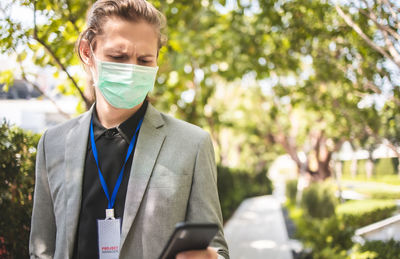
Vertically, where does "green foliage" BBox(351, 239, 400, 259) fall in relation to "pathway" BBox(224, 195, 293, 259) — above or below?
above

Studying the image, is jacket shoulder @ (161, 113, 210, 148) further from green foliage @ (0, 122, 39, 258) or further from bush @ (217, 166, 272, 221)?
bush @ (217, 166, 272, 221)

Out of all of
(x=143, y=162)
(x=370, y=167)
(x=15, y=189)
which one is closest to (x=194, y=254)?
(x=143, y=162)

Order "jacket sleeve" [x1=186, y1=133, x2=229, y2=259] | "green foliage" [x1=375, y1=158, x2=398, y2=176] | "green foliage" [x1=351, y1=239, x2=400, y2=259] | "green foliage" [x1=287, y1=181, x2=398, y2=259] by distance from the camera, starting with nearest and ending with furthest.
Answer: "jacket sleeve" [x1=186, y1=133, x2=229, y2=259]
"green foliage" [x1=351, y1=239, x2=400, y2=259]
"green foliage" [x1=375, y1=158, x2=398, y2=176]
"green foliage" [x1=287, y1=181, x2=398, y2=259]

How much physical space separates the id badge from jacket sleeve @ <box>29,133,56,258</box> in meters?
0.33

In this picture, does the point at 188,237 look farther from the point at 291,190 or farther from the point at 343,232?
the point at 291,190

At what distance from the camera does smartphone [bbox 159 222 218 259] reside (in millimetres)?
1050

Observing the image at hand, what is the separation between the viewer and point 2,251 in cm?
280

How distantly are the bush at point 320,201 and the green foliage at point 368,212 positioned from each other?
5.80 feet

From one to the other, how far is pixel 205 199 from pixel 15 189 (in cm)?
219

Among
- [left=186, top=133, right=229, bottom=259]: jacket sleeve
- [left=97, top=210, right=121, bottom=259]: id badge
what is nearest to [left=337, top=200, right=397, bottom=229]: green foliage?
[left=186, top=133, right=229, bottom=259]: jacket sleeve

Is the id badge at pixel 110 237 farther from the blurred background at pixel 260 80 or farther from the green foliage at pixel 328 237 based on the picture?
the green foliage at pixel 328 237

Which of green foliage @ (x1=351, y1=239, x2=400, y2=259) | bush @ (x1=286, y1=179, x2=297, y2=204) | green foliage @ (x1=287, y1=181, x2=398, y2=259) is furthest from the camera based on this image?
bush @ (x1=286, y1=179, x2=297, y2=204)

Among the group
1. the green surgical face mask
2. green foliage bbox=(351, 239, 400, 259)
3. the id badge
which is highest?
the green surgical face mask

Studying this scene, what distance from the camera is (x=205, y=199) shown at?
4.86 feet
